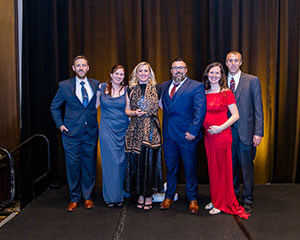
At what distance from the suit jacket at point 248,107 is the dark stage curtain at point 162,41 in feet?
3.27

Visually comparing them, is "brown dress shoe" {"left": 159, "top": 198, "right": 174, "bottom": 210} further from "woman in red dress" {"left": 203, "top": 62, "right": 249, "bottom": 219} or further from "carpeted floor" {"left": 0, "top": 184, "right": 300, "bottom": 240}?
"woman in red dress" {"left": 203, "top": 62, "right": 249, "bottom": 219}

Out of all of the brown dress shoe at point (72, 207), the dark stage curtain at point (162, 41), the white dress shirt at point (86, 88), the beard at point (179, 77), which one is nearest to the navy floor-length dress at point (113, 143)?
the white dress shirt at point (86, 88)

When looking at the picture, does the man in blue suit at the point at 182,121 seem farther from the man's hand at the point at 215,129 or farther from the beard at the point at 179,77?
the man's hand at the point at 215,129

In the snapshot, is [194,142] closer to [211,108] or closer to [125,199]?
[211,108]

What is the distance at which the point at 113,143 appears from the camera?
9.81ft

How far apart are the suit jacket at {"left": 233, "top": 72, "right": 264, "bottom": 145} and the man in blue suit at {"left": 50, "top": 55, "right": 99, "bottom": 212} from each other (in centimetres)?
156

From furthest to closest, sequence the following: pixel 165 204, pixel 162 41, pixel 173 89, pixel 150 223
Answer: pixel 162 41
pixel 165 204
pixel 173 89
pixel 150 223

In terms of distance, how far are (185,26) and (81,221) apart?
2.83 meters

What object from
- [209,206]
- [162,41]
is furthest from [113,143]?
[162,41]


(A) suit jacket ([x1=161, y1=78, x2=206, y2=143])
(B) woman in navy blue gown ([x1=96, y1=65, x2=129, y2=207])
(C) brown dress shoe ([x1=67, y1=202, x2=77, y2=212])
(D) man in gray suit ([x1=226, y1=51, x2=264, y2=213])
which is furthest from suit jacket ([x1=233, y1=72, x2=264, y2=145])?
(C) brown dress shoe ([x1=67, y1=202, x2=77, y2=212])

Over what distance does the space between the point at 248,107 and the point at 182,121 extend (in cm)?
73

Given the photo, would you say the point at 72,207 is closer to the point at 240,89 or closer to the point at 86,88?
the point at 86,88

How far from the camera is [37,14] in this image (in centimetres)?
385

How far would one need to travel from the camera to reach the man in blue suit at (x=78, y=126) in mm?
2977
